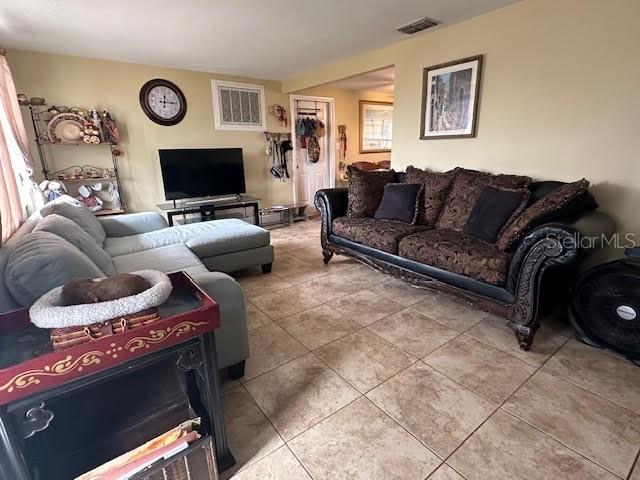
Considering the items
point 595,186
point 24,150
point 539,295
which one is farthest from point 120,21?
point 595,186

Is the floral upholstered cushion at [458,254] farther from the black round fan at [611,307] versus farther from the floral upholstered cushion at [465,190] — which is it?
the black round fan at [611,307]


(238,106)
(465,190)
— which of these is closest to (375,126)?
(238,106)

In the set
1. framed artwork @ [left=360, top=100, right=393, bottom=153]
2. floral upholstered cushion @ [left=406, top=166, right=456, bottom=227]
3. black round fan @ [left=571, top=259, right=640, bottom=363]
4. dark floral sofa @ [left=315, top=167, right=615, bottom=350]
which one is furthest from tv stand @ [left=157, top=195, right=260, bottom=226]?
black round fan @ [left=571, top=259, right=640, bottom=363]

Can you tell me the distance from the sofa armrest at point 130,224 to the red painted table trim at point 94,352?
2.27 metres

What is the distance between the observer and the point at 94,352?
89cm

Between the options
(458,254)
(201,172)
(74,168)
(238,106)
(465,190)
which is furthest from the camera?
(238,106)

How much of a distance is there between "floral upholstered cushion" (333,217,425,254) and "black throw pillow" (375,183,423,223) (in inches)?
3.1

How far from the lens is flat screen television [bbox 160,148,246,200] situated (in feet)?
13.9

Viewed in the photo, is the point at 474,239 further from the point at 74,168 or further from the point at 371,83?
the point at 74,168

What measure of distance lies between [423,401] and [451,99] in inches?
109

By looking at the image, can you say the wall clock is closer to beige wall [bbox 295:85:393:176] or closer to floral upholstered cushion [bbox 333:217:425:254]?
beige wall [bbox 295:85:393:176]

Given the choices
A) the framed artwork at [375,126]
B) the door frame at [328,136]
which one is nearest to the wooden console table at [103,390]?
the door frame at [328,136]

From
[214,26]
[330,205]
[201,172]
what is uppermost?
[214,26]

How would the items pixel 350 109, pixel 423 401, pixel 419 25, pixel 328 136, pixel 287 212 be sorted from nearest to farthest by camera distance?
1. pixel 423 401
2. pixel 419 25
3. pixel 287 212
4. pixel 328 136
5. pixel 350 109
